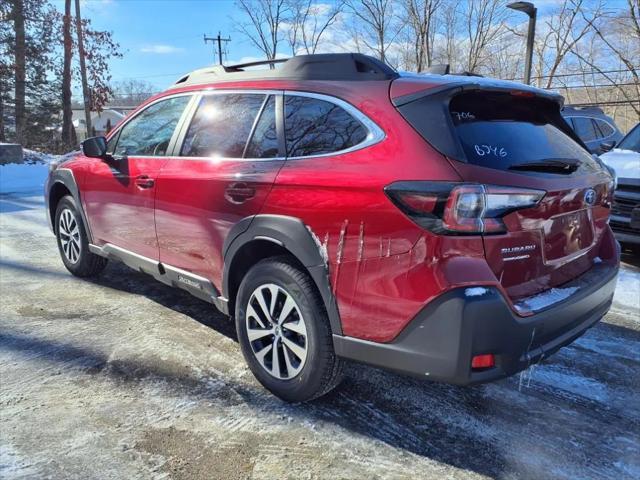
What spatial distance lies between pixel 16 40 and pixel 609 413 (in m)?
24.3

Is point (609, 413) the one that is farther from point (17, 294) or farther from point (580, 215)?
point (17, 294)

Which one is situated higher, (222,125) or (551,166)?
(222,125)

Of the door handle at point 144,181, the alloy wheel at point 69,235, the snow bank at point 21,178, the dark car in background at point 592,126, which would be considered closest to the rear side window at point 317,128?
the door handle at point 144,181

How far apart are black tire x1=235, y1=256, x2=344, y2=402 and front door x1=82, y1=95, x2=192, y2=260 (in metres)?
1.28

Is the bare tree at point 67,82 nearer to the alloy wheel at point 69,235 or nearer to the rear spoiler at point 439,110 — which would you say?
the alloy wheel at point 69,235

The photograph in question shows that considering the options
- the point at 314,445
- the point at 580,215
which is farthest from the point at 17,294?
the point at 580,215

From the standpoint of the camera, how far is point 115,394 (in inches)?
115

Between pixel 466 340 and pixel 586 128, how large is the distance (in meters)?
10.5

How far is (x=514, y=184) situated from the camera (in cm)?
227

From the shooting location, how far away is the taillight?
7.04ft

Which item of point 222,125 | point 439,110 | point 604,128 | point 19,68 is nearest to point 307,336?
point 439,110

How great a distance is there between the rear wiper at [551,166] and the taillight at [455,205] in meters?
0.23

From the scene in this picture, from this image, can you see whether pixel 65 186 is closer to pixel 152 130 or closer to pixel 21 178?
pixel 152 130

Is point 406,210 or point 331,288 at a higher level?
point 406,210
